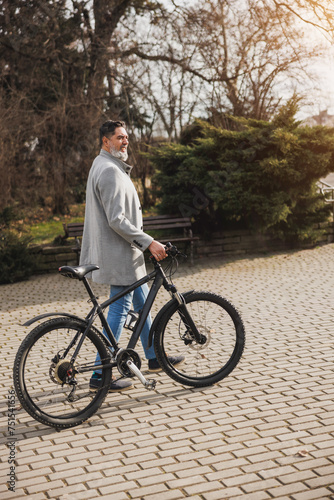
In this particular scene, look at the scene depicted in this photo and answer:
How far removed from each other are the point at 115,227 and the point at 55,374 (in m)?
1.12

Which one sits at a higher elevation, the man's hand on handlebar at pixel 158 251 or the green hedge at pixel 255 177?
the green hedge at pixel 255 177

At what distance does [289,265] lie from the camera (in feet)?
33.7

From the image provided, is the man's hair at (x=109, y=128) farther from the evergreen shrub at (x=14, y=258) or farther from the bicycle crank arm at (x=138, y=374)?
the evergreen shrub at (x=14, y=258)

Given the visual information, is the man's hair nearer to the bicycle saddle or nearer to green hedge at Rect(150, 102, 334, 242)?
the bicycle saddle

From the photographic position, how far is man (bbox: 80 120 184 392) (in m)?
4.56

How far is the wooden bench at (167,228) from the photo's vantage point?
35.2ft

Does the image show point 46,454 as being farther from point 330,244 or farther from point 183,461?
point 330,244

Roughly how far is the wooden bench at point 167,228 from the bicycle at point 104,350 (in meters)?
5.84

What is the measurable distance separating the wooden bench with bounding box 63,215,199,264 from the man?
5.75m

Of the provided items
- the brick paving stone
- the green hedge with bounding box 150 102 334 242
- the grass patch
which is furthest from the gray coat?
the grass patch

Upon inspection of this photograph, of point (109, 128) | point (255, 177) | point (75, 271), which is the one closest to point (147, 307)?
point (75, 271)

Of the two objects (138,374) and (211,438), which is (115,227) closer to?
(138,374)

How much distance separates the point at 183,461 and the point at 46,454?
2.77ft

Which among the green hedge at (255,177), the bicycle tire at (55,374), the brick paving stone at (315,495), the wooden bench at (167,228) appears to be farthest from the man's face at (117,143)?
the green hedge at (255,177)
